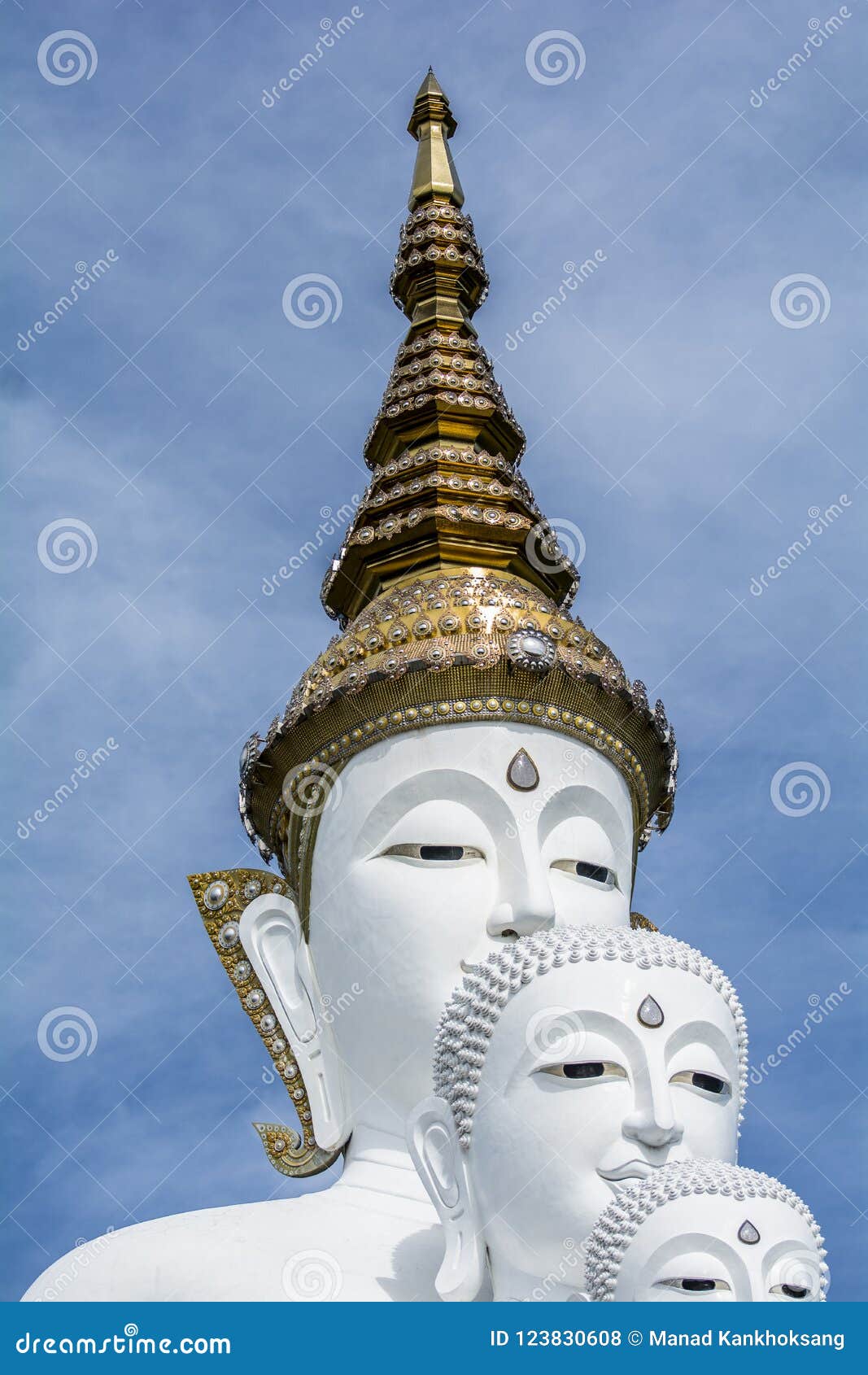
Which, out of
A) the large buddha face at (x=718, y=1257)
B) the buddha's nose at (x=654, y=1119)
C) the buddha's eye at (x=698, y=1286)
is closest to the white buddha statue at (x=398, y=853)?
the buddha's nose at (x=654, y=1119)

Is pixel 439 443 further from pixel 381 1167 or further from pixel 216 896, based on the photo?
pixel 381 1167

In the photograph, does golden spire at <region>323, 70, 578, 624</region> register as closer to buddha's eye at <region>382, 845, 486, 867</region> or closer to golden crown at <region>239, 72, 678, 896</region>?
golden crown at <region>239, 72, 678, 896</region>

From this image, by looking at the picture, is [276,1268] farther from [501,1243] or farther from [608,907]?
[608,907]

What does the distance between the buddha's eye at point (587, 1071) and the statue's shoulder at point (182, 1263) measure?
1.98 meters

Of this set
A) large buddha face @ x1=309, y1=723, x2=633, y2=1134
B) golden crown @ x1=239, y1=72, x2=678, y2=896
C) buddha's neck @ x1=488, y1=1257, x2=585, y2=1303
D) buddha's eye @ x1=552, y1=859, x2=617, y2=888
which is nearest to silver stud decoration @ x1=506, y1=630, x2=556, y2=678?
golden crown @ x1=239, y1=72, x2=678, y2=896

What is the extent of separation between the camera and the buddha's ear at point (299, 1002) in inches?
469

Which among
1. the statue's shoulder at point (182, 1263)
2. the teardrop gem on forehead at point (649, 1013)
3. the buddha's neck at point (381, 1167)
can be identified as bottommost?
the statue's shoulder at point (182, 1263)

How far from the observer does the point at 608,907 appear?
12.0 meters

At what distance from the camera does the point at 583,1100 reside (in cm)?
964

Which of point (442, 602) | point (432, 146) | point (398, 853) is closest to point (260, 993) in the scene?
point (398, 853)

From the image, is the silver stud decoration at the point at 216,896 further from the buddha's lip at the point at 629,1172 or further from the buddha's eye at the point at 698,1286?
the buddha's eye at the point at 698,1286

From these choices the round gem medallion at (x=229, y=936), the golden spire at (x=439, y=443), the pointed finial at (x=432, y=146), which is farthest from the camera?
the pointed finial at (x=432, y=146)

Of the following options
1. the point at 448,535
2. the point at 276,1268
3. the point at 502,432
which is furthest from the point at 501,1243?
the point at 502,432

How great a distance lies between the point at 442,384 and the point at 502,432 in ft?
1.85
